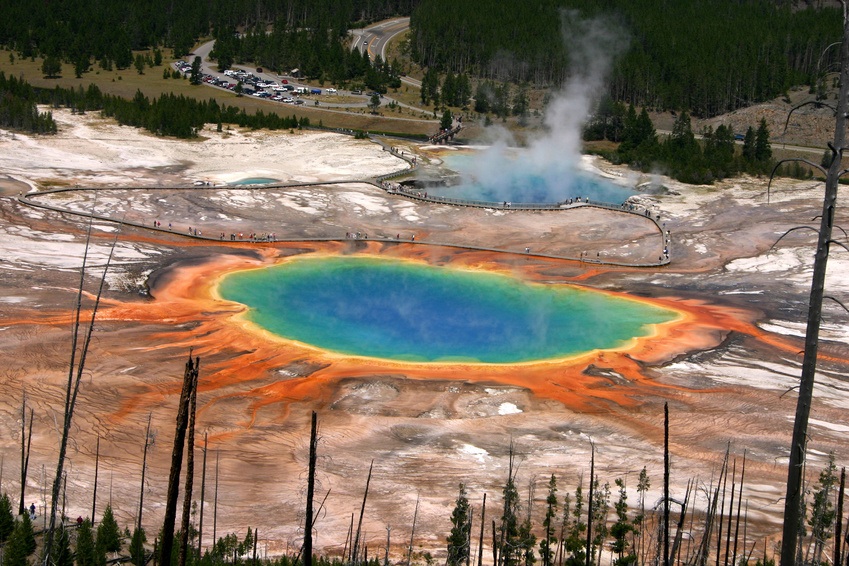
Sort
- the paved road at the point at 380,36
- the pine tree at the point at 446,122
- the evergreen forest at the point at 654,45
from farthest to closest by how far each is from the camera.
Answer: the paved road at the point at 380,36, the evergreen forest at the point at 654,45, the pine tree at the point at 446,122

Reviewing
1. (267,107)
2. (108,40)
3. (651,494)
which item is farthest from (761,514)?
(108,40)

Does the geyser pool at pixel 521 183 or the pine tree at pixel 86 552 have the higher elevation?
the geyser pool at pixel 521 183

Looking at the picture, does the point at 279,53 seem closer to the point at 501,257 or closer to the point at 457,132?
the point at 457,132

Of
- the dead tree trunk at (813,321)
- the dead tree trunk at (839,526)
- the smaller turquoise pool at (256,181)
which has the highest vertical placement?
the dead tree trunk at (813,321)

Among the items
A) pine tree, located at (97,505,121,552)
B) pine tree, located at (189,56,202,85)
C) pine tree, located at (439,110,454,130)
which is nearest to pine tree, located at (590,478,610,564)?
pine tree, located at (97,505,121,552)

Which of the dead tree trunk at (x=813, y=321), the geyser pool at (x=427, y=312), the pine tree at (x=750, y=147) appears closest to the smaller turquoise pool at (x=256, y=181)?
the geyser pool at (x=427, y=312)

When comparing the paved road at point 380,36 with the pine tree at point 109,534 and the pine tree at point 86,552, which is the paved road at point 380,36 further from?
the pine tree at point 86,552

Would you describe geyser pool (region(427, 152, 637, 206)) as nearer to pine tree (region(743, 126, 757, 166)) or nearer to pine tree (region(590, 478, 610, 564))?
pine tree (region(743, 126, 757, 166))
